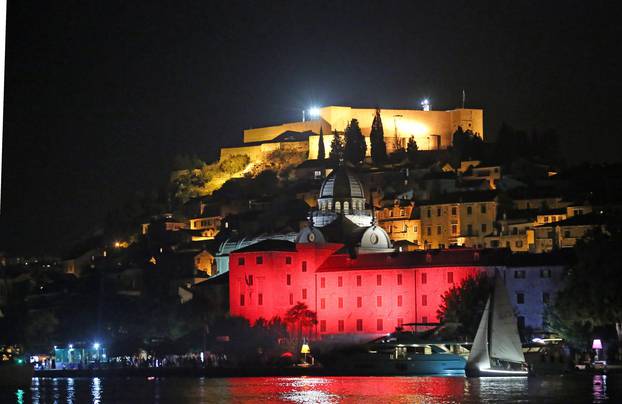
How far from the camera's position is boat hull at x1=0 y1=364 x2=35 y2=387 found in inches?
1766

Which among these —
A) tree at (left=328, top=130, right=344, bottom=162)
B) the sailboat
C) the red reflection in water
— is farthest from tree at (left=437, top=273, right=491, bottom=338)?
tree at (left=328, top=130, right=344, bottom=162)

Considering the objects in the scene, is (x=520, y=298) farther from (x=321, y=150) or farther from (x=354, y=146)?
(x=321, y=150)

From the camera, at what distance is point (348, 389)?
4475 cm

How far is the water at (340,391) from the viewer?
39.3m

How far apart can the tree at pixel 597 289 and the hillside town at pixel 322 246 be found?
451mm

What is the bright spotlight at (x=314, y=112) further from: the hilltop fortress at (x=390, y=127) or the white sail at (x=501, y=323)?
the white sail at (x=501, y=323)

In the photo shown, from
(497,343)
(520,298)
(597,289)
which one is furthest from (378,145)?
(497,343)

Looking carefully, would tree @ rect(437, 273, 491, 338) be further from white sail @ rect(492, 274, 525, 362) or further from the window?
white sail @ rect(492, 274, 525, 362)

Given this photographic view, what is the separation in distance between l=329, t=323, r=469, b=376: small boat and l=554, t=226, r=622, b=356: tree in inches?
153

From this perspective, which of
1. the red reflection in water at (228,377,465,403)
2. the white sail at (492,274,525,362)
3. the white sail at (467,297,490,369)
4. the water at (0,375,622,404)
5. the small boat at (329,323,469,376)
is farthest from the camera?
the small boat at (329,323,469,376)

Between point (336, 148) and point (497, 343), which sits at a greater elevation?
point (336, 148)

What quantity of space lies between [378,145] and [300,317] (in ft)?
129

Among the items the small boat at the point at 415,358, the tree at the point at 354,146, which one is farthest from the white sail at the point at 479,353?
the tree at the point at 354,146

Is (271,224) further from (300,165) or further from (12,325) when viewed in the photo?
(12,325)
